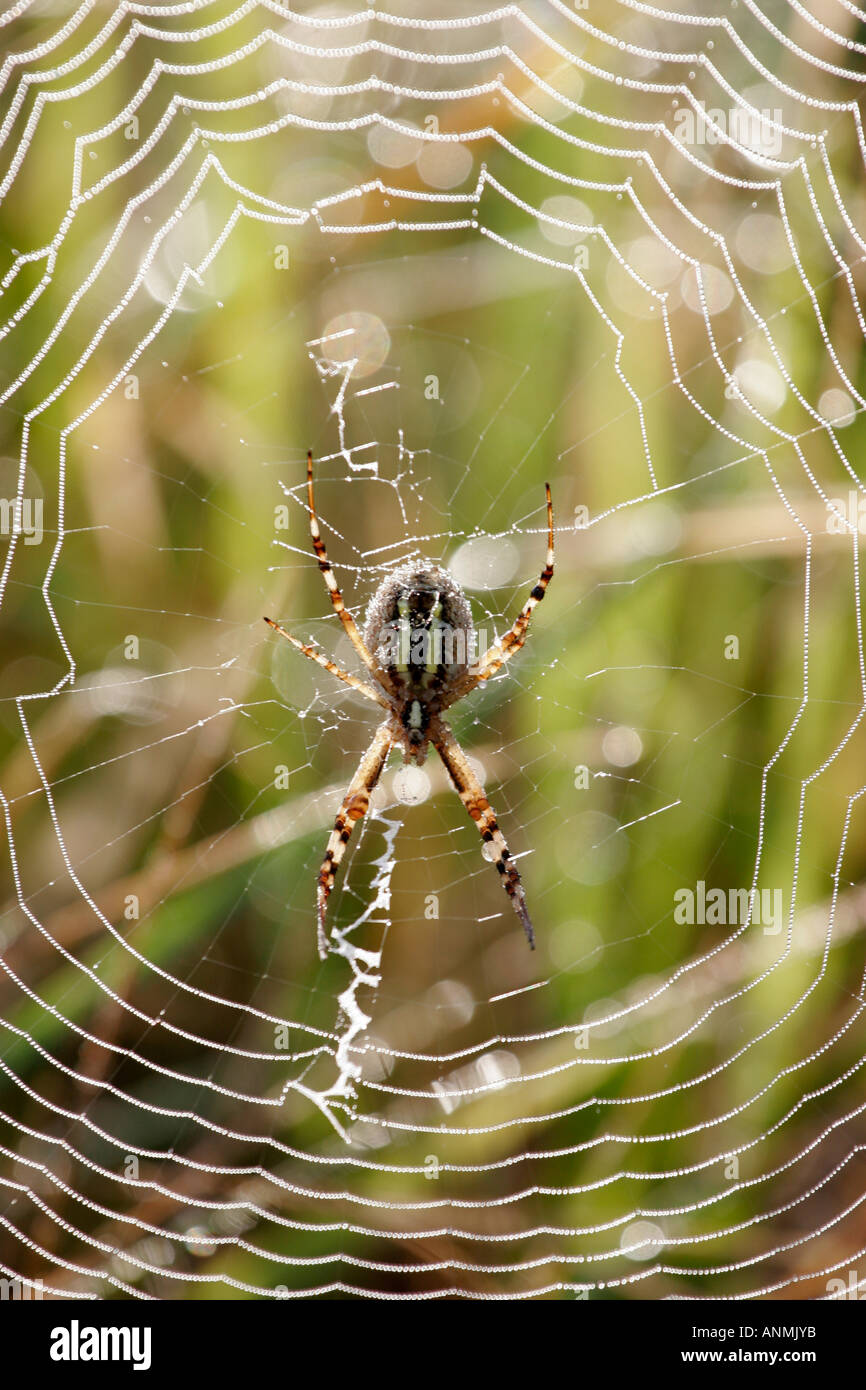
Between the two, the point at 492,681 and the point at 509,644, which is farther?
the point at 492,681

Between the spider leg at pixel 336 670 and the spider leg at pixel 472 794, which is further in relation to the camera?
the spider leg at pixel 472 794

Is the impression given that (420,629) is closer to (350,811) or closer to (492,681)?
(492,681)

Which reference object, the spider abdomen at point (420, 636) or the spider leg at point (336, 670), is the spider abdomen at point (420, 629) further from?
the spider leg at point (336, 670)

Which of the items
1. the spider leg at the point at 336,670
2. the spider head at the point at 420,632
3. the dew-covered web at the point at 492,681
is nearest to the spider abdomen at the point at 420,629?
the spider head at the point at 420,632

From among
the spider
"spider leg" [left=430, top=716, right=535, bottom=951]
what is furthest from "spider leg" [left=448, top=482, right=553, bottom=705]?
"spider leg" [left=430, top=716, right=535, bottom=951]

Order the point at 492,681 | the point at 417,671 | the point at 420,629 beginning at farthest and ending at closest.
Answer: the point at 492,681
the point at 417,671
the point at 420,629

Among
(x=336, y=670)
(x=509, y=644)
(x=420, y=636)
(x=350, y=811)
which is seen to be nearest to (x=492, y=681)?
(x=509, y=644)

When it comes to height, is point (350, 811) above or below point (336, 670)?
below

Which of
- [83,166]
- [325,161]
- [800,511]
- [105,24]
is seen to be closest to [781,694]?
[800,511]
